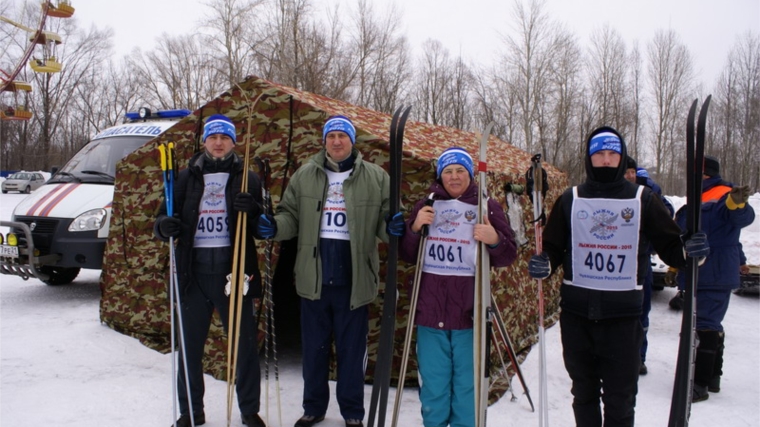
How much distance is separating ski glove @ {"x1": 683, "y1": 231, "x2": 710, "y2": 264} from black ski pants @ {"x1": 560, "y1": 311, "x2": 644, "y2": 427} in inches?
17.8

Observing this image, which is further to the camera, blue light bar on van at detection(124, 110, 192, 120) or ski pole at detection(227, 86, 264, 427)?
blue light bar on van at detection(124, 110, 192, 120)

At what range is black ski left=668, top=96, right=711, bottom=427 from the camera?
8.79 feet

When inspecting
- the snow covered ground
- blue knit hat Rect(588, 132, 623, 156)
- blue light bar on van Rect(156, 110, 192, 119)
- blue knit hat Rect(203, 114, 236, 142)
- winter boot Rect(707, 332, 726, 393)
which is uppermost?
blue light bar on van Rect(156, 110, 192, 119)

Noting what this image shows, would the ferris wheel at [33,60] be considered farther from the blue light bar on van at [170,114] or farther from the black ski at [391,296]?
the black ski at [391,296]

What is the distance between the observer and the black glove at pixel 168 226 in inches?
124

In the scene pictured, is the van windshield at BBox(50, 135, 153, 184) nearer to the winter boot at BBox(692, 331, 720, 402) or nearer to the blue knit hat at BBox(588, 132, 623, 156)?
the blue knit hat at BBox(588, 132, 623, 156)

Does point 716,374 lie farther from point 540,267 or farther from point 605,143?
point 605,143

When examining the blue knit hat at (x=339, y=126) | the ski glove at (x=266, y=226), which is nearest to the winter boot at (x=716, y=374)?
the blue knit hat at (x=339, y=126)

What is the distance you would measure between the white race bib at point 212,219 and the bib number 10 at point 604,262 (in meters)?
2.34

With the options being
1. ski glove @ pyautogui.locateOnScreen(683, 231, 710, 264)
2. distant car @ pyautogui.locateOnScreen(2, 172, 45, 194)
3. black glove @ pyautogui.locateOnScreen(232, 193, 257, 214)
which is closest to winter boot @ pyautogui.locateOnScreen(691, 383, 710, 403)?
ski glove @ pyautogui.locateOnScreen(683, 231, 710, 264)

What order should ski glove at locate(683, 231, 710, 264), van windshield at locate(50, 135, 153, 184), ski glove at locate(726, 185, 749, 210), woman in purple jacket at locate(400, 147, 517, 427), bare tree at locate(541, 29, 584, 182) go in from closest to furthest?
ski glove at locate(683, 231, 710, 264) < woman in purple jacket at locate(400, 147, 517, 427) < ski glove at locate(726, 185, 749, 210) < van windshield at locate(50, 135, 153, 184) < bare tree at locate(541, 29, 584, 182)

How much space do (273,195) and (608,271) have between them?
2.89 meters

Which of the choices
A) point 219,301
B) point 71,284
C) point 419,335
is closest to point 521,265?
point 419,335

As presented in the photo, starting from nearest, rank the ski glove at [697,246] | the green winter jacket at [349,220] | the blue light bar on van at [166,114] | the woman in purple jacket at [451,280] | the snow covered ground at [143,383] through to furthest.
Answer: the ski glove at [697,246] → the woman in purple jacket at [451,280] → the green winter jacket at [349,220] → the snow covered ground at [143,383] → the blue light bar on van at [166,114]
